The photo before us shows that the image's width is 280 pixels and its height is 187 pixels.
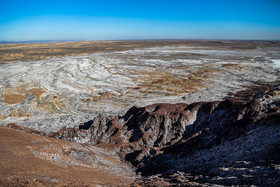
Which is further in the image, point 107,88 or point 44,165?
point 107,88

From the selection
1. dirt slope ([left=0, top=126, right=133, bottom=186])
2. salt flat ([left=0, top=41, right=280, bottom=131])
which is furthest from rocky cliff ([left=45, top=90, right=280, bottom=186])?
salt flat ([left=0, top=41, right=280, bottom=131])

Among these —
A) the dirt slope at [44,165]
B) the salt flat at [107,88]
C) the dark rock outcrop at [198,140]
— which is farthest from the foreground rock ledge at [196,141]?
the salt flat at [107,88]

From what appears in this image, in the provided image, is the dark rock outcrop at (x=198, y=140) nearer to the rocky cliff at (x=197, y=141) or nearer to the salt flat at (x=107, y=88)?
the rocky cliff at (x=197, y=141)

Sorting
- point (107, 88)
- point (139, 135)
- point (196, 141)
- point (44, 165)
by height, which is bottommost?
point (139, 135)

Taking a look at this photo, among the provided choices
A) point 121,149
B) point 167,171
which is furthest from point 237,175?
point 121,149

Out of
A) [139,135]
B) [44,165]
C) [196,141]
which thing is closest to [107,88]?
[139,135]

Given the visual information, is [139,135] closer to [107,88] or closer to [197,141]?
[197,141]

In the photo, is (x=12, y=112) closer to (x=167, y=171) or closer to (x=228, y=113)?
(x=167, y=171)

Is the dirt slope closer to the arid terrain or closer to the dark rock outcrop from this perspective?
the arid terrain

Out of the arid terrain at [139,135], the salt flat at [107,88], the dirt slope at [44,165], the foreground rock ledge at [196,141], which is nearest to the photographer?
the dirt slope at [44,165]
